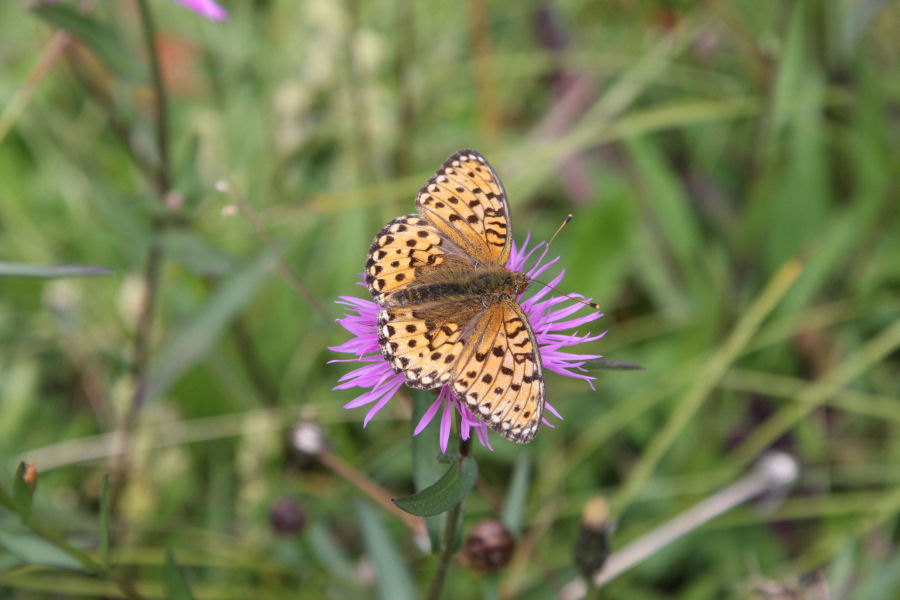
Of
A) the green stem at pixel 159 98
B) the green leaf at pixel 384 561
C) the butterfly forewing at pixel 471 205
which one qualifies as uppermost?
the green stem at pixel 159 98

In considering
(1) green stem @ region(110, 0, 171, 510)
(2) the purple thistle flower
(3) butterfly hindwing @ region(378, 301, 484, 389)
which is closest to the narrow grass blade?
(2) the purple thistle flower

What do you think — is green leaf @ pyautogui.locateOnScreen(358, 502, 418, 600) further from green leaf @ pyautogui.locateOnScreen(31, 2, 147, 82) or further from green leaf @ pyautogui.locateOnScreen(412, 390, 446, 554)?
green leaf @ pyautogui.locateOnScreen(31, 2, 147, 82)

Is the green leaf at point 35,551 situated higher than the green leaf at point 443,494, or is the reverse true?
the green leaf at point 443,494

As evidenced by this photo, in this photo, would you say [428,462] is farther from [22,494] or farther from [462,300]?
[22,494]

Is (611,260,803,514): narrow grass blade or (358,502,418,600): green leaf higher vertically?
(611,260,803,514): narrow grass blade

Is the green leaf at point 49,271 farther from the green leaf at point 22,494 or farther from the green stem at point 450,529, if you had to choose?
the green stem at point 450,529

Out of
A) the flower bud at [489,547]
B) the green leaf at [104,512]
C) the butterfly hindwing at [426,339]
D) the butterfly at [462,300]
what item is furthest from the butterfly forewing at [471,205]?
the green leaf at [104,512]

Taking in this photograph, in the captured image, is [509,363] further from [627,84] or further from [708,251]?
[627,84]

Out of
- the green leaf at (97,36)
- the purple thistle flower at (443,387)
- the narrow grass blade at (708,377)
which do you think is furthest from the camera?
the narrow grass blade at (708,377)
